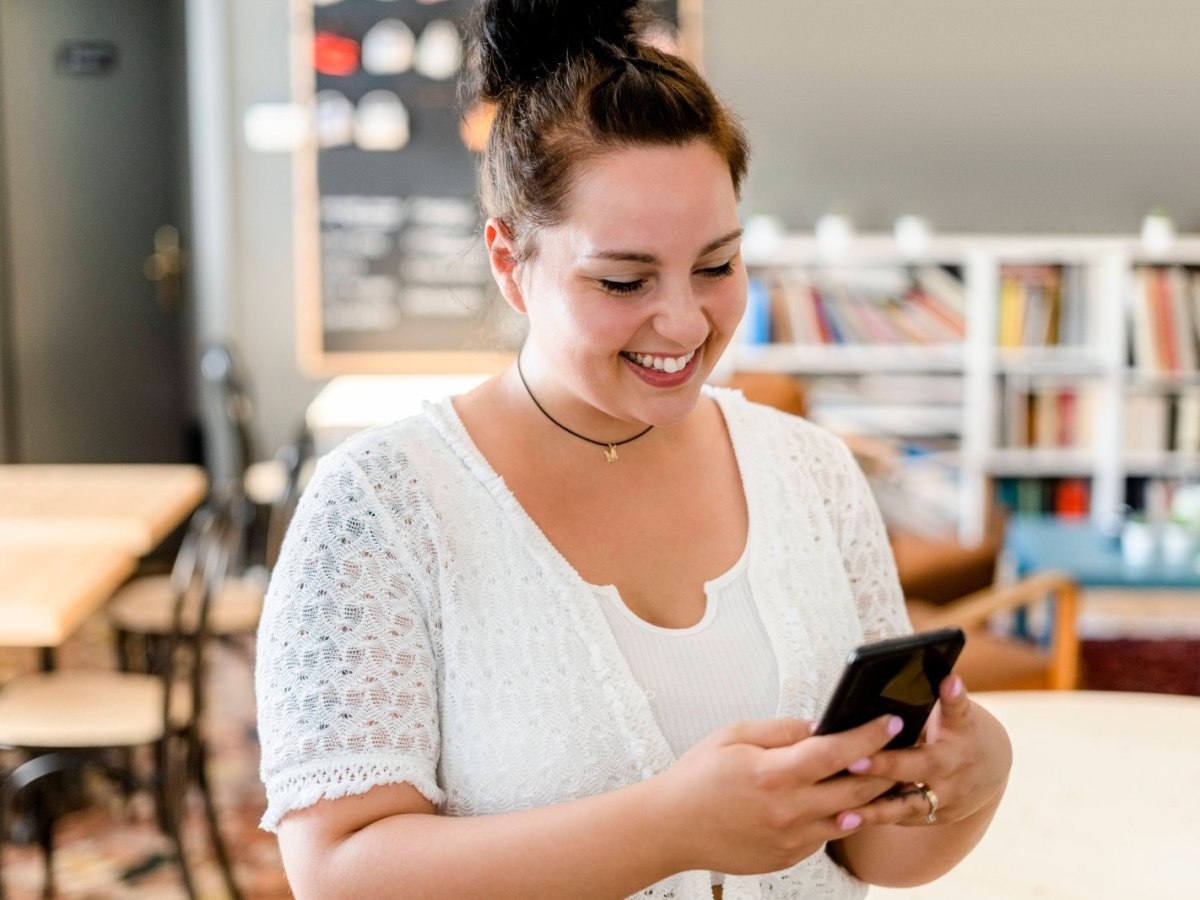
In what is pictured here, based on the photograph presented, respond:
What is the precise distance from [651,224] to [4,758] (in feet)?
10.0

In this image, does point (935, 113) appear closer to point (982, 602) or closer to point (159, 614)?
point (982, 602)

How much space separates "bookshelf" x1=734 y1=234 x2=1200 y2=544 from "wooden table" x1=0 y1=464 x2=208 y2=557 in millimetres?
2256

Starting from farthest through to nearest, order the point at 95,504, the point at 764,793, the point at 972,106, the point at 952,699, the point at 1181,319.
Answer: the point at 972,106, the point at 1181,319, the point at 95,504, the point at 952,699, the point at 764,793

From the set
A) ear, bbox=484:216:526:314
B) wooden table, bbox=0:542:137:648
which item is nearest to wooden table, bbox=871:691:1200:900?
ear, bbox=484:216:526:314

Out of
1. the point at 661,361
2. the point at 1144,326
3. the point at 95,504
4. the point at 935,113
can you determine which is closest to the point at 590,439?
the point at 661,361

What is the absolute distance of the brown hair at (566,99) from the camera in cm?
113

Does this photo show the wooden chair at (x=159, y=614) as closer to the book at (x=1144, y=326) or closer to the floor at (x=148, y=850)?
the floor at (x=148, y=850)

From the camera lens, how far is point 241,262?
5484 mm

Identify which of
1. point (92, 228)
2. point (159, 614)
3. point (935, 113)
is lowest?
point (159, 614)

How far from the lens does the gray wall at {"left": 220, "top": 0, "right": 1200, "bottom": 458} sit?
213 inches

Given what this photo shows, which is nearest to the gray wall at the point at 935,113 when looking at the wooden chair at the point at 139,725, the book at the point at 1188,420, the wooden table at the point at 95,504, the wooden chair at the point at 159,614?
the book at the point at 1188,420

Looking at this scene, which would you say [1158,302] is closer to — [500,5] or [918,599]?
[918,599]

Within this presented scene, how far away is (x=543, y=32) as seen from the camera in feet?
3.97

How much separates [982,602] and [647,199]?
85.0 inches
